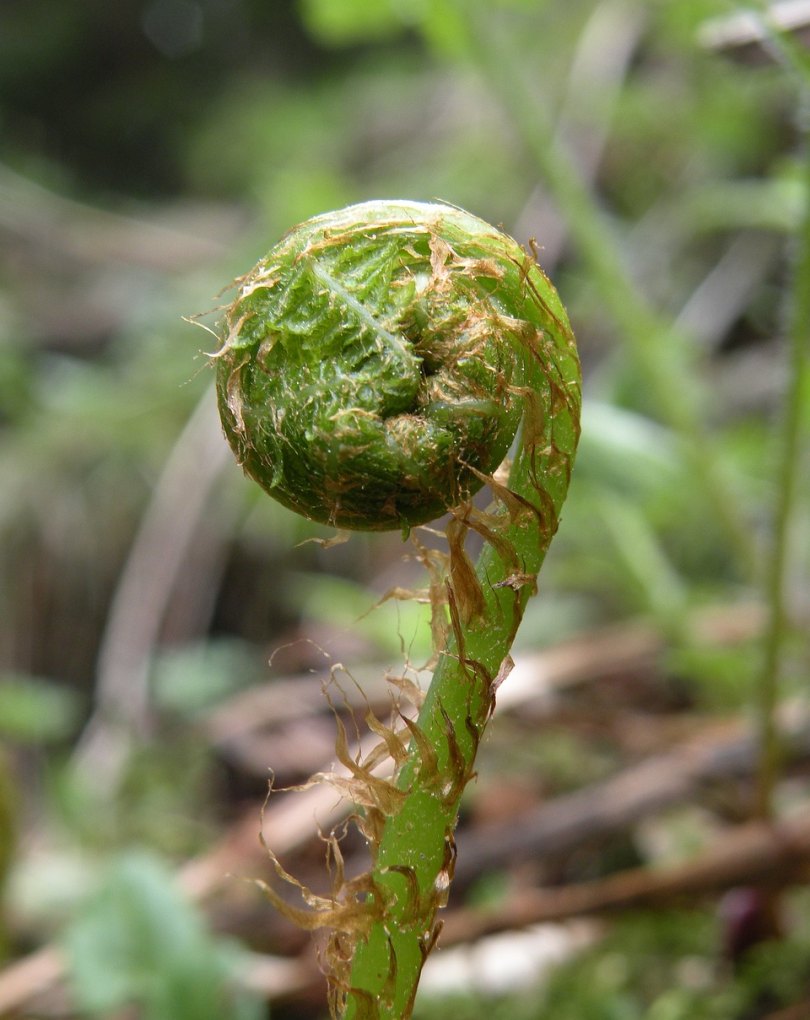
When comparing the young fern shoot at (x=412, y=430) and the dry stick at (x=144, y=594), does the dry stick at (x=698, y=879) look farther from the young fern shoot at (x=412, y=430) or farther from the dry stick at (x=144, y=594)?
the dry stick at (x=144, y=594)

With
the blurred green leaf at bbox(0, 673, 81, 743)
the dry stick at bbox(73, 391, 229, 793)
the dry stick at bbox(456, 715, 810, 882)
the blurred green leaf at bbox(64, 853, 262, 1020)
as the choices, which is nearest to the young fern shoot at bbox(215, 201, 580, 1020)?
the blurred green leaf at bbox(64, 853, 262, 1020)

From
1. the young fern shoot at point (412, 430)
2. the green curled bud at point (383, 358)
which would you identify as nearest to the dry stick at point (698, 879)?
the young fern shoot at point (412, 430)

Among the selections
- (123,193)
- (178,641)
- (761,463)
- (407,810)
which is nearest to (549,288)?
(407,810)

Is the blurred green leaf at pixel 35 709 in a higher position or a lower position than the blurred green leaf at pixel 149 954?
higher

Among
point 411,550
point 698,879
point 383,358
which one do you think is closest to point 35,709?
point 411,550

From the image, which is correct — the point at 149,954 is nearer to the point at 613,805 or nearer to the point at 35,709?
the point at 613,805

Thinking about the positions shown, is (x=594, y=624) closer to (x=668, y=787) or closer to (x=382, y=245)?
(x=668, y=787)

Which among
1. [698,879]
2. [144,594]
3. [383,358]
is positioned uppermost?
[144,594]
